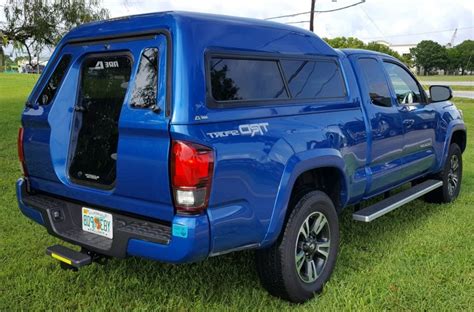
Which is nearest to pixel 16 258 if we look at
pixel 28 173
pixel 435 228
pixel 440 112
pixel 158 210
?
pixel 28 173

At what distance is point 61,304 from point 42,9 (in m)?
11.2

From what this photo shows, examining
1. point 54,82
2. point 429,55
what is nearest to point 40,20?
point 54,82

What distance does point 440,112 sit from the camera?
571 centimetres

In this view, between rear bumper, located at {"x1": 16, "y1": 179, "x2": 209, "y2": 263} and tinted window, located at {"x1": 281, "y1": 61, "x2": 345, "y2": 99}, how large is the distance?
1356mm

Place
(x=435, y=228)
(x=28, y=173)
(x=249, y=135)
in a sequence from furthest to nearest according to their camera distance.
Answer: (x=435, y=228) < (x=28, y=173) < (x=249, y=135)

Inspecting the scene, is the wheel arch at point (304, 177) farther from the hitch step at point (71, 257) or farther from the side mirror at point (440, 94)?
A: the side mirror at point (440, 94)

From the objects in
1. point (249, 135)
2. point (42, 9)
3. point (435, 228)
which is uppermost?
point (42, 9)

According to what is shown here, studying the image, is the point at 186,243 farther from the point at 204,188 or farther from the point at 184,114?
the point at 184,114

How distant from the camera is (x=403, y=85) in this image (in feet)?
17.3

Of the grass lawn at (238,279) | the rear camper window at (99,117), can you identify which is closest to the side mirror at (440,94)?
the grass lawn at (238,279)

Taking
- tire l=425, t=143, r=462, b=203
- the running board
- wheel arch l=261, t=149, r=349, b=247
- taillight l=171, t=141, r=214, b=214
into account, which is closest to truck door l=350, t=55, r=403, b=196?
the running board

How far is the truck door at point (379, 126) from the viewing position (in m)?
4.39

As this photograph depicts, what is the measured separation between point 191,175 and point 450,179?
467 cm

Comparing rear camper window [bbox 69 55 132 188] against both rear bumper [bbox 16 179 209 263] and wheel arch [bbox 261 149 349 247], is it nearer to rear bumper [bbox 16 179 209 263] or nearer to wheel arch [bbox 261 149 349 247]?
rear bumper [bbox 16 179 209 263]
